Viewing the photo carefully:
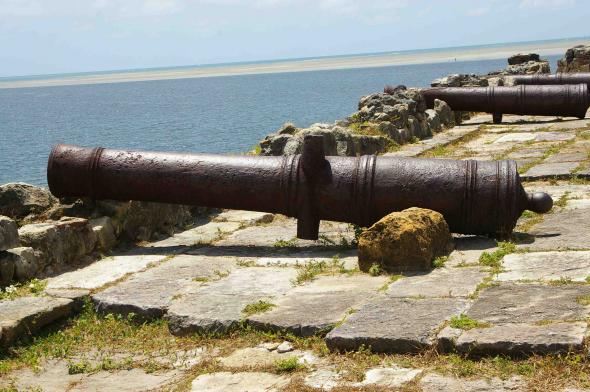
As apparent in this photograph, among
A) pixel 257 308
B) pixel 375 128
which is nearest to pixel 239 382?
pixel 257 308

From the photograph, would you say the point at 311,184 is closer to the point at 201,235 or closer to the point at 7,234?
the point at 201,235

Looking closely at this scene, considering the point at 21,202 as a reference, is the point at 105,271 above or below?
below

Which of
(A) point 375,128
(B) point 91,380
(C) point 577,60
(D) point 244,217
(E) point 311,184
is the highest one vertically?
(C) point 577,60

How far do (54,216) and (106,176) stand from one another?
58cm

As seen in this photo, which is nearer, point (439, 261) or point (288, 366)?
point (288, 366)

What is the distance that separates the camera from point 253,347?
5117 mm

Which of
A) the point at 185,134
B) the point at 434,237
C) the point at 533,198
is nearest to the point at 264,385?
the point at 434,237

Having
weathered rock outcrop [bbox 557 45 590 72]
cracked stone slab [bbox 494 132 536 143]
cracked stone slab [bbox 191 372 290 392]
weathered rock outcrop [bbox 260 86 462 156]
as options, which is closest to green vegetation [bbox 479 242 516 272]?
cracked stone slab [bbox 191 372 290 392]

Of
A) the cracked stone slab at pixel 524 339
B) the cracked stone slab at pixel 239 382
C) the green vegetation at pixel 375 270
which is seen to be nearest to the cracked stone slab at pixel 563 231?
the green vegetation at pixel 375 270

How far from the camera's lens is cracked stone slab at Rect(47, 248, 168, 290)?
21.6ft

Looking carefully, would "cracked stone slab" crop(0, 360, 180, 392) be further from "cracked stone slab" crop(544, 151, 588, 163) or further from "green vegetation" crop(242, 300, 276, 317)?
"cracked stone slab" crop(544, 151, 588, 163)

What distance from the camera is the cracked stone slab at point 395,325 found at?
4758 millimetres

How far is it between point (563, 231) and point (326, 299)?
2.38 m

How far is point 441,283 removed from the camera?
5.84 meters
